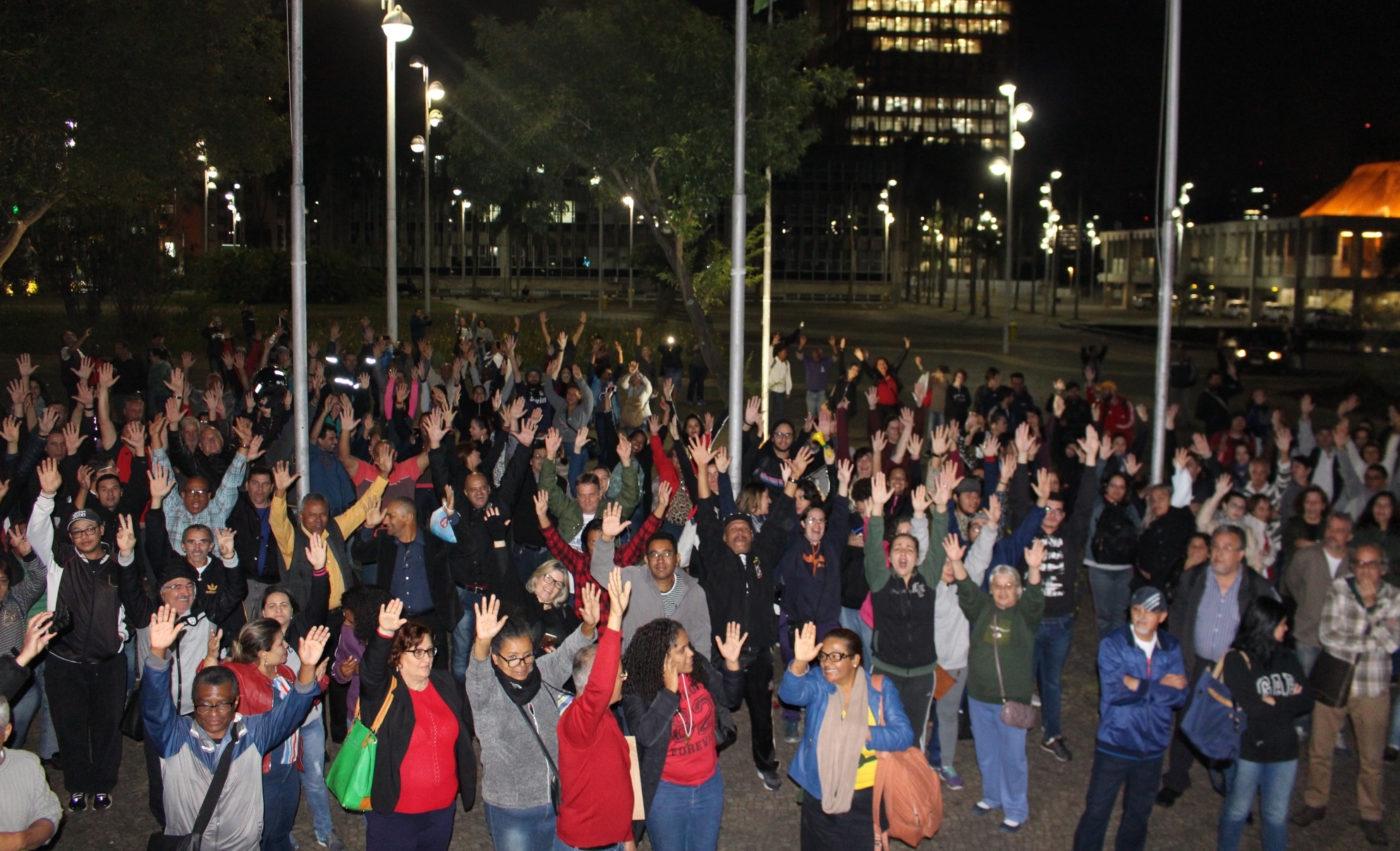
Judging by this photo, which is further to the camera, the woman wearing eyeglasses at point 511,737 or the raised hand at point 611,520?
the raised hand at point 611,520

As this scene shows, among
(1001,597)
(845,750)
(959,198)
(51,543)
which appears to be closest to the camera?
(845,750)

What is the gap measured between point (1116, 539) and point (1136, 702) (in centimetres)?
257

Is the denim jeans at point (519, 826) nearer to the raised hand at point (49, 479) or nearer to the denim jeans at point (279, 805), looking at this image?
the denim jeans at point (279, 805)

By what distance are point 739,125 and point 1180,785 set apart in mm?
6428

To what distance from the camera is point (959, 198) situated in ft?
286

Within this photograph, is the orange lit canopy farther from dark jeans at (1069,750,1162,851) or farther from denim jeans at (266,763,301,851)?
denim jeans at (266,763,301,851)

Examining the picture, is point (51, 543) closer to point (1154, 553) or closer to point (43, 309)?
point (1154, 553)

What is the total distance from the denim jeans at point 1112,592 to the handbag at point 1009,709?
7.23 ft

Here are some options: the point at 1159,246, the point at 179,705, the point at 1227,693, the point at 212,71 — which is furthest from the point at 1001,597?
the point at 212,71

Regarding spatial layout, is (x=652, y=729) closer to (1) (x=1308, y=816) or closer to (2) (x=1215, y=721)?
(2) (x=1215, y=721)

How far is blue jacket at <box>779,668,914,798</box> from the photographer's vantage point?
4898 mm

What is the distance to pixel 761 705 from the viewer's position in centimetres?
659

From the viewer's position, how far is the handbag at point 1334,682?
6227 mm

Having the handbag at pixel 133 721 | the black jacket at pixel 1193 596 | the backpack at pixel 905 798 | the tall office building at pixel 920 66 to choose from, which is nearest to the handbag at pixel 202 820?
the handbag at pixel 133 721
